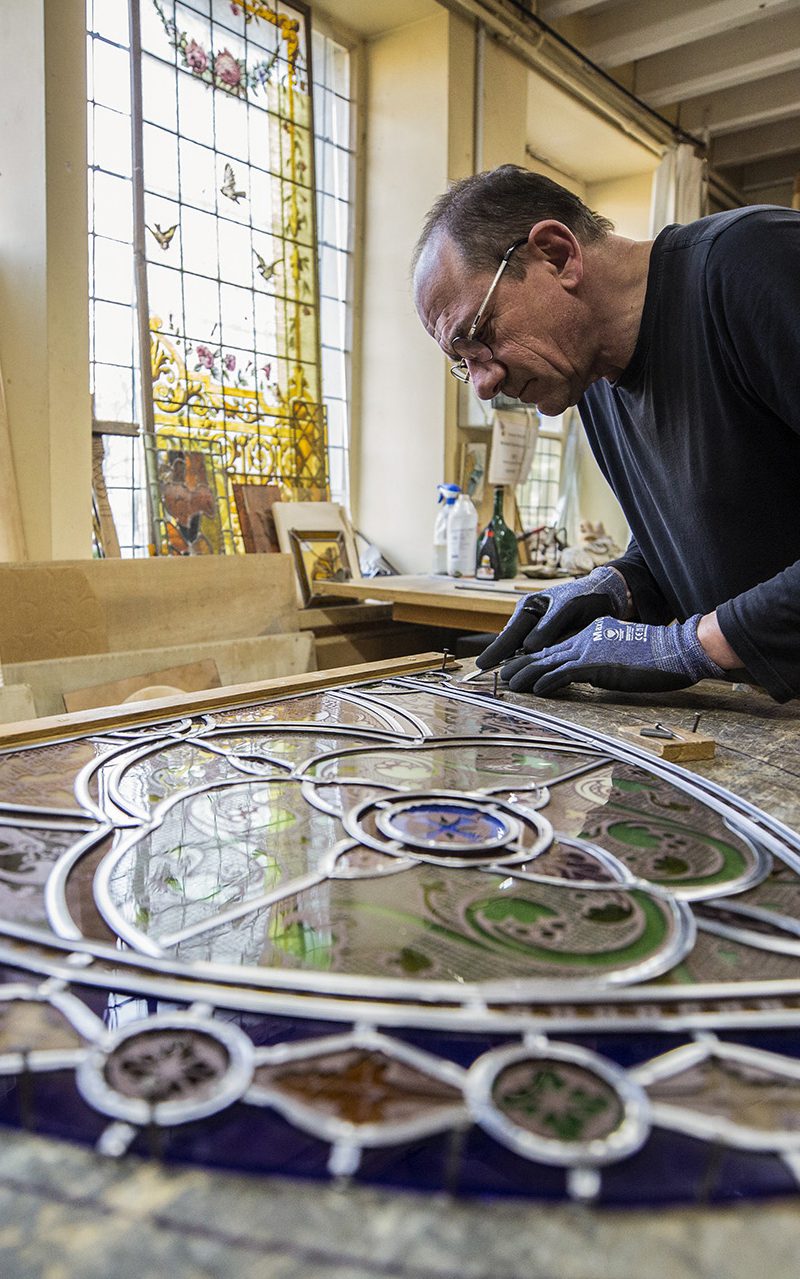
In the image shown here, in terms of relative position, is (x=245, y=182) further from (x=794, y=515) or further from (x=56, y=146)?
(x=794, y=515)

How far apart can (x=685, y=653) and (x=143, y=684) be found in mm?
1430

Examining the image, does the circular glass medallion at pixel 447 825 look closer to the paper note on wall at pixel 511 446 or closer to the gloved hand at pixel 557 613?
the gloved hand at pixel 557 613

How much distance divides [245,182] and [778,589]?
2884mm

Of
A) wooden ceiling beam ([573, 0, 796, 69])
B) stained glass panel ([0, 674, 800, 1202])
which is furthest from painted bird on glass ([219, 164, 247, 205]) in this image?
stained glass panel ([0, 674, 800, 1202])

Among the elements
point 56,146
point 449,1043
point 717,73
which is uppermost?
point 717,73

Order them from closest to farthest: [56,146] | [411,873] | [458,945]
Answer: [458,945]
[411,873]
[56,146]

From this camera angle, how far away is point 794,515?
142 cm

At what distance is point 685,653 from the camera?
51.8 inches

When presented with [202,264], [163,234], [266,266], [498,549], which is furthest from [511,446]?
[163,234]

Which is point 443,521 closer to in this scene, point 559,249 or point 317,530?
point 317,530

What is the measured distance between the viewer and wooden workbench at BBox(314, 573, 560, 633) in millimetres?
2744

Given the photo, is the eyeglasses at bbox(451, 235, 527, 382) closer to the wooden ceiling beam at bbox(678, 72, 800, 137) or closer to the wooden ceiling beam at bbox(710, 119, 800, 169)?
the wooden ceiling beam at bbox(678, 72, 800, 137)

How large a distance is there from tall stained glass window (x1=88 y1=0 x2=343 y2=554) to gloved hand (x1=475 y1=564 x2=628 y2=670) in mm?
1689

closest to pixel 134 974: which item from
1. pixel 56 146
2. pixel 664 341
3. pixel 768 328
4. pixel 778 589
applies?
pixel 778 589
